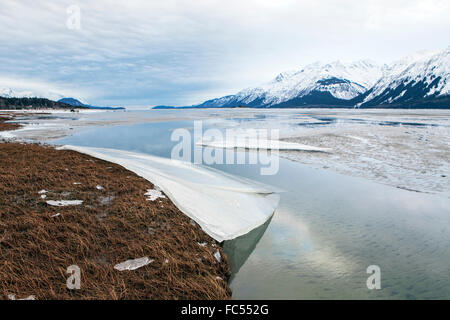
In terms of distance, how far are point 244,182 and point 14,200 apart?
8.90 m

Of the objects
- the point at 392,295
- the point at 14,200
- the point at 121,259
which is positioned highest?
the point at 14,200

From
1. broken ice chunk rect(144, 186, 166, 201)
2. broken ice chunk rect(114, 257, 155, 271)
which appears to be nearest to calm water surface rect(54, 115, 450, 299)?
broken ice chunk rect(114, 257, 155, 271)

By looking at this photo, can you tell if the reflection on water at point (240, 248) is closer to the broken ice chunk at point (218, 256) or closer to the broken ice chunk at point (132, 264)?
the broken ice chunk at point (218, 256)

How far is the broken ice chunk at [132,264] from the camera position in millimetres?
5418

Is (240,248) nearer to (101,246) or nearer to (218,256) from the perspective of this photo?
(218,256)

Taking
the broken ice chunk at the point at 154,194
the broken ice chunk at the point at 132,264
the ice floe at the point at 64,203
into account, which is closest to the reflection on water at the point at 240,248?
the broken ice chunk at the point at 132,264

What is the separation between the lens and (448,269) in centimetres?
608

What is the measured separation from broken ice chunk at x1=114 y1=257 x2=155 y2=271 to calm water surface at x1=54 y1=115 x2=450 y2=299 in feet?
6.66

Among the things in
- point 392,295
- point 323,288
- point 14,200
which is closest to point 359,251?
point 392,295

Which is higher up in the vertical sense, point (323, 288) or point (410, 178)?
point (410, 178)

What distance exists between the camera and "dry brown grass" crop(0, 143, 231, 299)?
4.84 metres

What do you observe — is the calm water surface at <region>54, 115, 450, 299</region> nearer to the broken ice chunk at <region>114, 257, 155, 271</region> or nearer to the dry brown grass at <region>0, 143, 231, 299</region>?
the dry brown grass at <region>0, 143, 231, 299</region>

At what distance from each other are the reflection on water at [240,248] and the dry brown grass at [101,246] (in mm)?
352

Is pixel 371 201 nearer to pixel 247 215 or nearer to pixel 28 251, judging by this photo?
pixel 247 215
